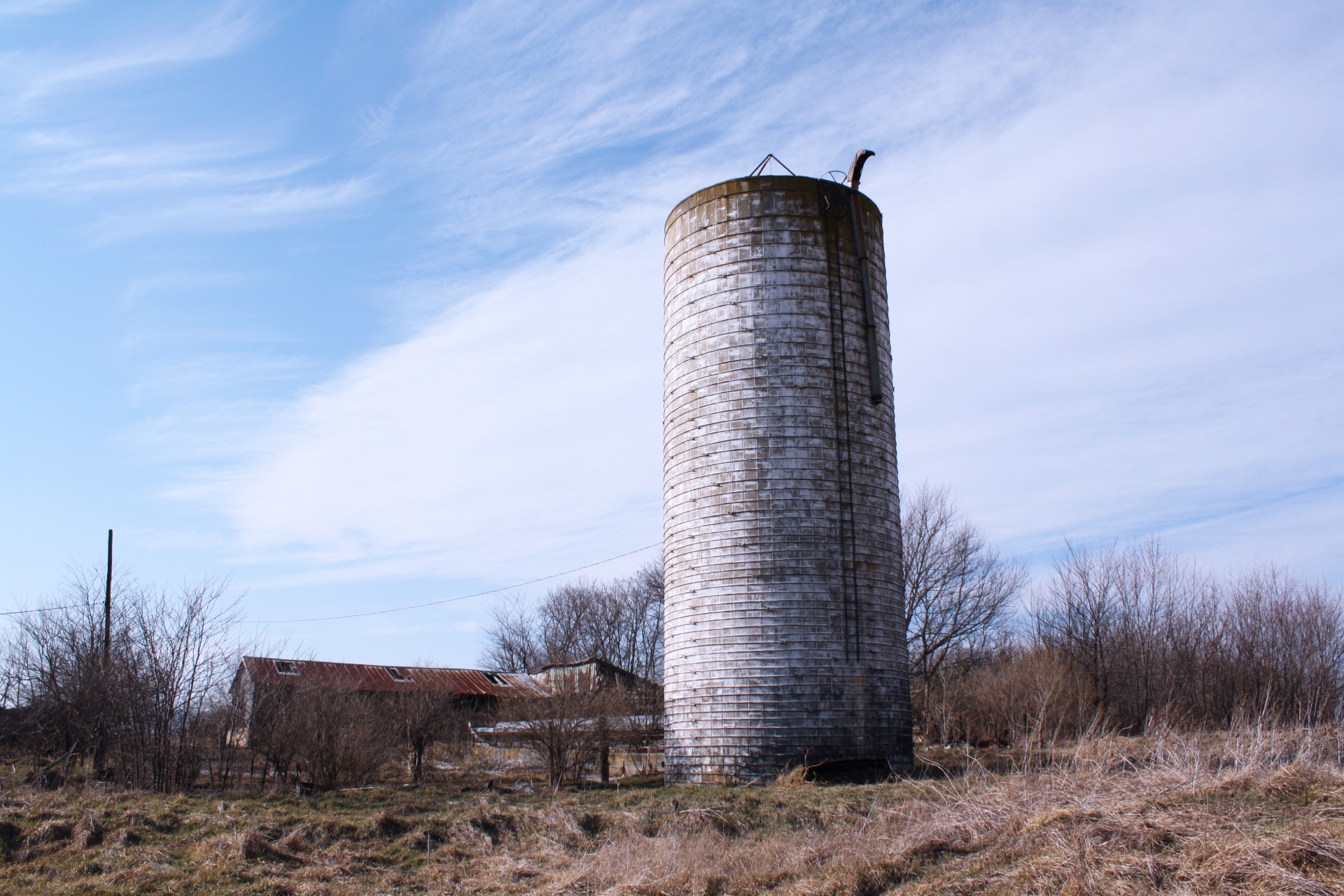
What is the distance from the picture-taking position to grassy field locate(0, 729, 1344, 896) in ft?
25.3

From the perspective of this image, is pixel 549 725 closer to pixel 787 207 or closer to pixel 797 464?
pixel 797 464

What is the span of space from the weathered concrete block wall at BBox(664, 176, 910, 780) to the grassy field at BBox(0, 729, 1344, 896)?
1.86 meters

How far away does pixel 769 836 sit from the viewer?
12.0 meters

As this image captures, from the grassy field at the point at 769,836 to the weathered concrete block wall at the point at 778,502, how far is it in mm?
1859

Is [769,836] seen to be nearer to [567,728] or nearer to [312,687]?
[567,728]

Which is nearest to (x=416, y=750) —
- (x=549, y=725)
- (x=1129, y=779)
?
(x=549, y=725)

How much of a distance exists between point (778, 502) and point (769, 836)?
23.1 ft

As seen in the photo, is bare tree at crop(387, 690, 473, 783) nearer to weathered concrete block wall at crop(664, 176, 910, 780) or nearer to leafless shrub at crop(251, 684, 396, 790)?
leafless shrub at crop(251, 684, 396, 790)

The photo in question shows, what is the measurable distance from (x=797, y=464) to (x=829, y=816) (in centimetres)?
685

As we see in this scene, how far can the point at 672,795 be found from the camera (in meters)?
15.2

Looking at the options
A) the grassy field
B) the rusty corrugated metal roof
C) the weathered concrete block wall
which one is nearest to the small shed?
the rusty corrugated metal roof

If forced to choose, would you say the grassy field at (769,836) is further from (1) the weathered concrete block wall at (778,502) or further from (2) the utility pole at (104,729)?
(2) the utility pole at (104,729)

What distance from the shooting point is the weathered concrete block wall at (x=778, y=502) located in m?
17.5

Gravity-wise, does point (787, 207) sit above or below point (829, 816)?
above
